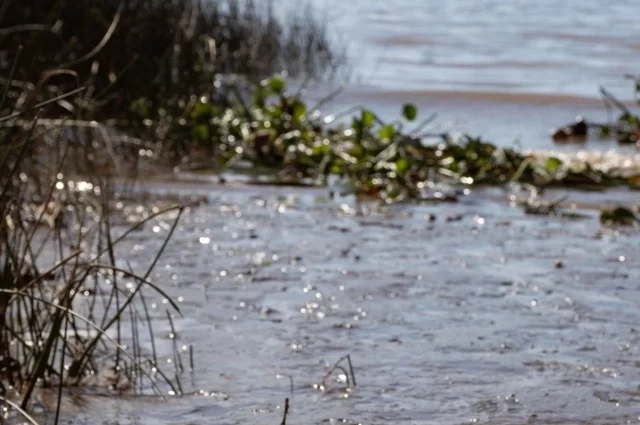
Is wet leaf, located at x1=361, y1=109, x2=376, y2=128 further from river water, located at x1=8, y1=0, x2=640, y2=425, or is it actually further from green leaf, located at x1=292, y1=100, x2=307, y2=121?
river water, located at x1=8, y1=0, x2=640, y2=425

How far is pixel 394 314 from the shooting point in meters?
4.70

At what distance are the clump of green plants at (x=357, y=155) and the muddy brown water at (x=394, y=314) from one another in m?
0.46

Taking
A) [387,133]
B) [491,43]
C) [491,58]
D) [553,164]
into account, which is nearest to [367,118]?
[387,133]

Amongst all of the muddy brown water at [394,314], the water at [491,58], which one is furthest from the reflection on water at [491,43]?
the muddy brown water at [394,314]

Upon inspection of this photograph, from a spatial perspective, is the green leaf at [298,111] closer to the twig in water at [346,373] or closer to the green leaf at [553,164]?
the green leaf at [553,164]

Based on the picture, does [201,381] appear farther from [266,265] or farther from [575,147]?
[575,147]

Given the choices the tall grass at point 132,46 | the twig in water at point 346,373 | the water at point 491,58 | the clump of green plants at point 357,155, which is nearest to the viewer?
the twig in water at point 346,373

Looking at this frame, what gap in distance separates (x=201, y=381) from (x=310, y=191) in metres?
3.42

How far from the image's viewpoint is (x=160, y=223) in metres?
6.22

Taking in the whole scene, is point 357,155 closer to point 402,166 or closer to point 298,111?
point 402,166

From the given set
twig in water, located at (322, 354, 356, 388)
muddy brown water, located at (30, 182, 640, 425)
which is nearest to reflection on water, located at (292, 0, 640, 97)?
muddy brown water, located at (30, 182, 640, 425)

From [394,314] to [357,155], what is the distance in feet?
9.54

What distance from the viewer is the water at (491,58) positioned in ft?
38.4

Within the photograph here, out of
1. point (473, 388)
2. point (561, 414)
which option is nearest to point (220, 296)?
point (473, 388)
